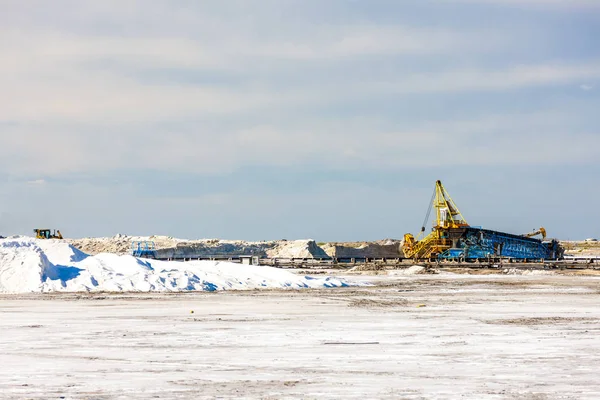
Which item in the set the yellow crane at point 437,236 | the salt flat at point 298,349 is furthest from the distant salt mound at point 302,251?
the salt flat at point 298,349

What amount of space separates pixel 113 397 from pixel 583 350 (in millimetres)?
9648

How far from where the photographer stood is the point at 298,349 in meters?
17.2

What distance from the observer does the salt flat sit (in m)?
12.7

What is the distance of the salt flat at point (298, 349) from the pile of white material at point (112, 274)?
21.5ft

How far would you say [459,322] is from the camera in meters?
23.0

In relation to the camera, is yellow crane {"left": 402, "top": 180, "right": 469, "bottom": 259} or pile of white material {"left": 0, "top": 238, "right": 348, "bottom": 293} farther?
yellow crane {"left": 402, "top": 180, "right": 469, "bottom": 259}

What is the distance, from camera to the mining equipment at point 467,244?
86.6m

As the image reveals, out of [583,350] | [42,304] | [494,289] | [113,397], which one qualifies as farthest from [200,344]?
[494,289]

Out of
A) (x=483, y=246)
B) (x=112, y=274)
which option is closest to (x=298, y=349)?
(x=112, y=274)

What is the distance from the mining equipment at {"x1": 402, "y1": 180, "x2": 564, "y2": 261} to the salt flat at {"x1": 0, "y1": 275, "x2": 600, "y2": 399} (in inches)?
2200

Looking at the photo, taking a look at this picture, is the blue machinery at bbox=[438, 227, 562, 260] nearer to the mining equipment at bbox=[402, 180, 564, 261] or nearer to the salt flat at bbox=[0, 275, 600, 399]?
the mining equipment at bbox=[402, 180, 564, 261]

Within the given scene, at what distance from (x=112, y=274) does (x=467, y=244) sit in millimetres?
53817

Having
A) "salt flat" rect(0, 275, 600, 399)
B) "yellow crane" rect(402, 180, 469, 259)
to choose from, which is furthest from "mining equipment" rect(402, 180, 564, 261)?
"salt flat" rect(0, 275, 600, 399)

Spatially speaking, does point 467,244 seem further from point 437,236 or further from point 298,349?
point 298,349
